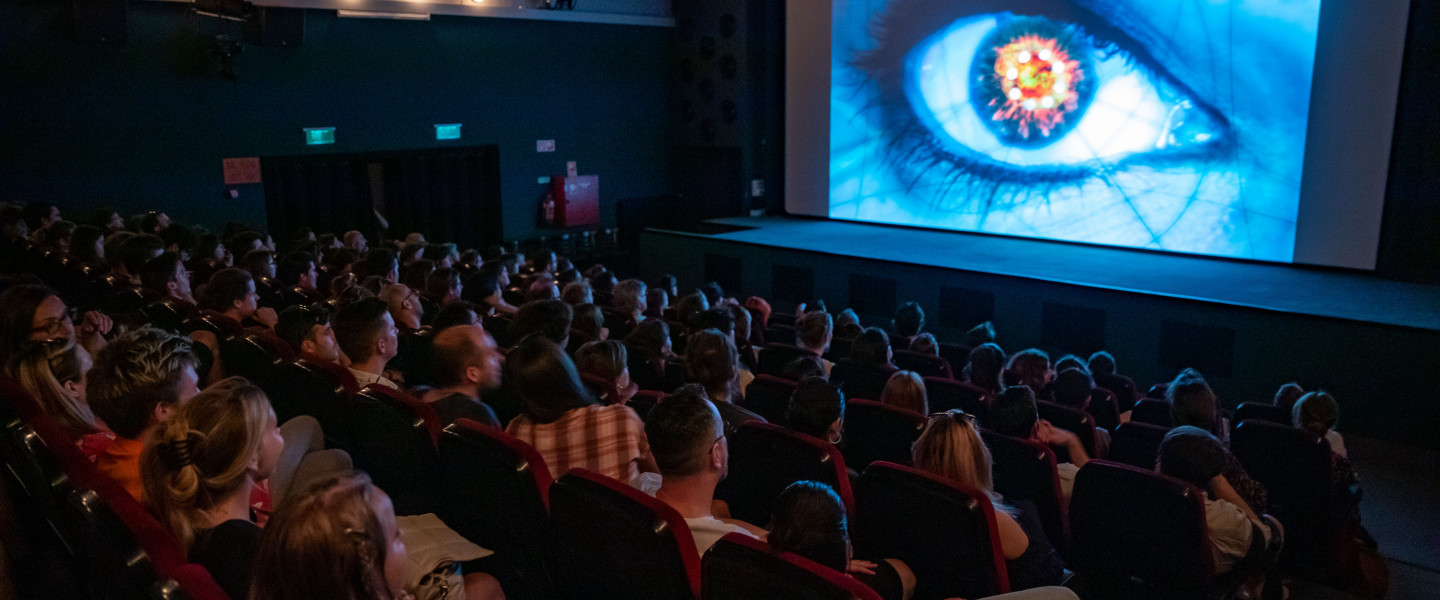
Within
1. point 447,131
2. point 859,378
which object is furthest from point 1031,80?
point 447,131

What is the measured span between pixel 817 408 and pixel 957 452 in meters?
0.49

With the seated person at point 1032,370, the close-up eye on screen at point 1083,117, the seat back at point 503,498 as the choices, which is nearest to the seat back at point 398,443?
the seat back at point 503,498

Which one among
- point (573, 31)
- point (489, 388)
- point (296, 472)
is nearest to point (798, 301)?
point (573, 31)

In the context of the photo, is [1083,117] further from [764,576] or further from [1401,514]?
[764,576]

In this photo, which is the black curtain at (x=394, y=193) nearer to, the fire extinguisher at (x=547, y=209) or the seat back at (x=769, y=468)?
the fire extinguisher at (x=547, y=209)

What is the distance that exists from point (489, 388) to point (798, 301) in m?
6.13

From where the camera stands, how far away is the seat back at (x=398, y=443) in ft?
8.01

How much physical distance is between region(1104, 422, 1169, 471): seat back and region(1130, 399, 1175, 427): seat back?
66cm

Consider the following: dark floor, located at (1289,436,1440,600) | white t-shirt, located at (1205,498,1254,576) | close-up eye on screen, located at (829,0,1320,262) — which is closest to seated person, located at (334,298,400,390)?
white t-shirt, located at (1205,498,1254,576)

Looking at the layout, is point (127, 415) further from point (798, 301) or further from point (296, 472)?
point (798, 301)

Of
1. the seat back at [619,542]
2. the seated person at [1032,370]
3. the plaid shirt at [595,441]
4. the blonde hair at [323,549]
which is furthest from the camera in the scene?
the seated person at [1032,370]

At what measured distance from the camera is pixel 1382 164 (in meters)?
7.23

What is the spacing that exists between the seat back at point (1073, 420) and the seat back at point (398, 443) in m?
2.22

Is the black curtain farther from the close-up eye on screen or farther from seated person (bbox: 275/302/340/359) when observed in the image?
seated person (bbox: 275/302/340/359)
